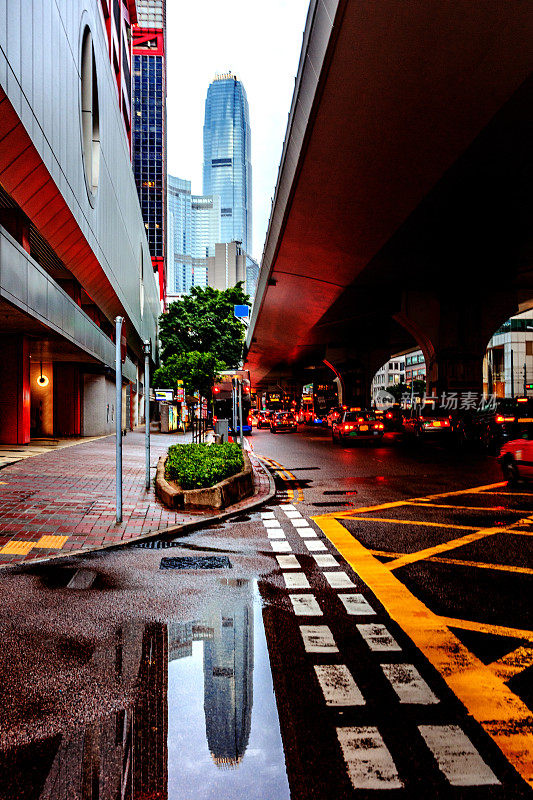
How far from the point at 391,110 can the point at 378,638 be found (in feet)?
46.1

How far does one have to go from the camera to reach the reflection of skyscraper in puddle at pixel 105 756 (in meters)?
2.79

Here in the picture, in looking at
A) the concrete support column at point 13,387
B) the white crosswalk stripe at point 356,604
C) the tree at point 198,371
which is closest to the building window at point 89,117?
the concrete support column at point 13,387

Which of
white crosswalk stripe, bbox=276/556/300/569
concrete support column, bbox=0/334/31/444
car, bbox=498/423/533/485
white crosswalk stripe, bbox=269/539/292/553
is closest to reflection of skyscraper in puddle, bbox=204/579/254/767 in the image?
white crosswalk stripe, bbox=276/556/300/569

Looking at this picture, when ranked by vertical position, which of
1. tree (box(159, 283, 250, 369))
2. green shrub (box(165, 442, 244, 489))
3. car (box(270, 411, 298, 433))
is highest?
tree (box(159, 283, 250, 369))

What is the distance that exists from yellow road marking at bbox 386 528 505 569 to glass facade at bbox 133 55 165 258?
12683cm

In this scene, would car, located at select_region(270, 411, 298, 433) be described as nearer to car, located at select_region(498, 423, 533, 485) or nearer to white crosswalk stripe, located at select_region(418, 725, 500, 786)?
car, located at select_region(498, 423, 533, 485)

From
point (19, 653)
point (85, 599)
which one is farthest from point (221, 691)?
point (85, 599)

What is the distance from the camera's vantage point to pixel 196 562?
7227mm

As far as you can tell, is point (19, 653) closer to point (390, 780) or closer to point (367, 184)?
point (390, 780)

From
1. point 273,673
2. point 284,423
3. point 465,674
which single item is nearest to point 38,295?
point 273,673

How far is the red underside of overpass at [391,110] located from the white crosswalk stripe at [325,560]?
32.4 ft

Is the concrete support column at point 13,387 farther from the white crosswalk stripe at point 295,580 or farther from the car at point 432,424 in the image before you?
the car at point 432,424

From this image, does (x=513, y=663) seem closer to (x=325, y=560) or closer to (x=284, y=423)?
(x=325, y=560)

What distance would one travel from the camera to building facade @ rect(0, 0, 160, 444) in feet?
50.4
